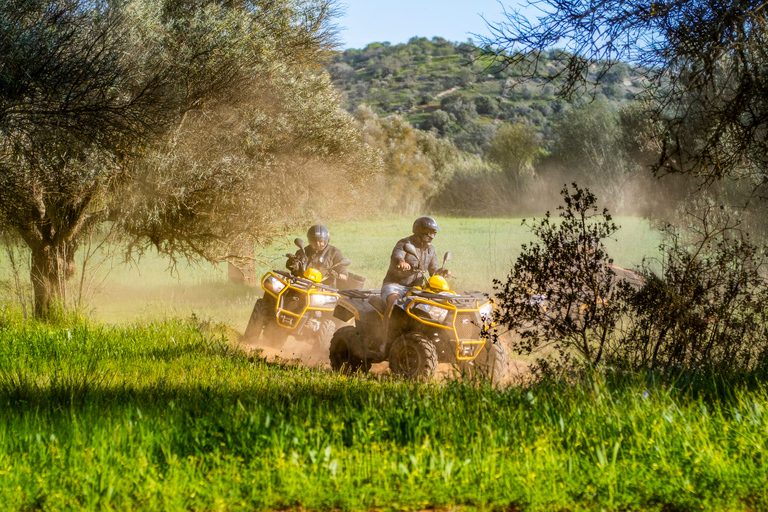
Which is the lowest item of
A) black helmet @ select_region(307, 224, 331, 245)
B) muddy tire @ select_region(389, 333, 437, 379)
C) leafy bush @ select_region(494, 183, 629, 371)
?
muddy tire @ select_region(389, 333, 437, 379)

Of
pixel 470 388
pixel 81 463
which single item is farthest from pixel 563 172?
pixel 81 463

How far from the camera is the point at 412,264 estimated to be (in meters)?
7.99

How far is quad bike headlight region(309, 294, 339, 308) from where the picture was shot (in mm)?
8977

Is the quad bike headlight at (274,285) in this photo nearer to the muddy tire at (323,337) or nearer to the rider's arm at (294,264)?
the rider's arm at (294,264)

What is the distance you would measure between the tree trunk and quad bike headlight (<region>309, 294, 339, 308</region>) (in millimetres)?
4192

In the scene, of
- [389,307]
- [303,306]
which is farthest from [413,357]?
[303,306]

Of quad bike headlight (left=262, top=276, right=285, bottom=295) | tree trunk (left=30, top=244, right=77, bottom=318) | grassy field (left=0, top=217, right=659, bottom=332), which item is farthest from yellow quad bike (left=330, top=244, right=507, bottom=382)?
tree trunk (left=30, top=244, right=77, bottom=318)

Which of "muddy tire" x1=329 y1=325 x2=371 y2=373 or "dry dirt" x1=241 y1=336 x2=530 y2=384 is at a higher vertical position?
"muddy tire" x1=329 y1=325 x2=371 y2=373

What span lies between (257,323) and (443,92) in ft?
209

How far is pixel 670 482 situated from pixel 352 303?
203 inches

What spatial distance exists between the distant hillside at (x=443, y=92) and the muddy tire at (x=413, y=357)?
33006 millimetres

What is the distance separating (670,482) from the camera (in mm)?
3324

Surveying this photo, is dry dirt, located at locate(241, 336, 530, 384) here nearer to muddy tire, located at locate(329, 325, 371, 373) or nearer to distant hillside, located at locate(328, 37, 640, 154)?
muddy tire, located at locate(329, 325, 371, 373)

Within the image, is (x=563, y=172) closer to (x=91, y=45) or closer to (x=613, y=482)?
(x=91, y=45)
